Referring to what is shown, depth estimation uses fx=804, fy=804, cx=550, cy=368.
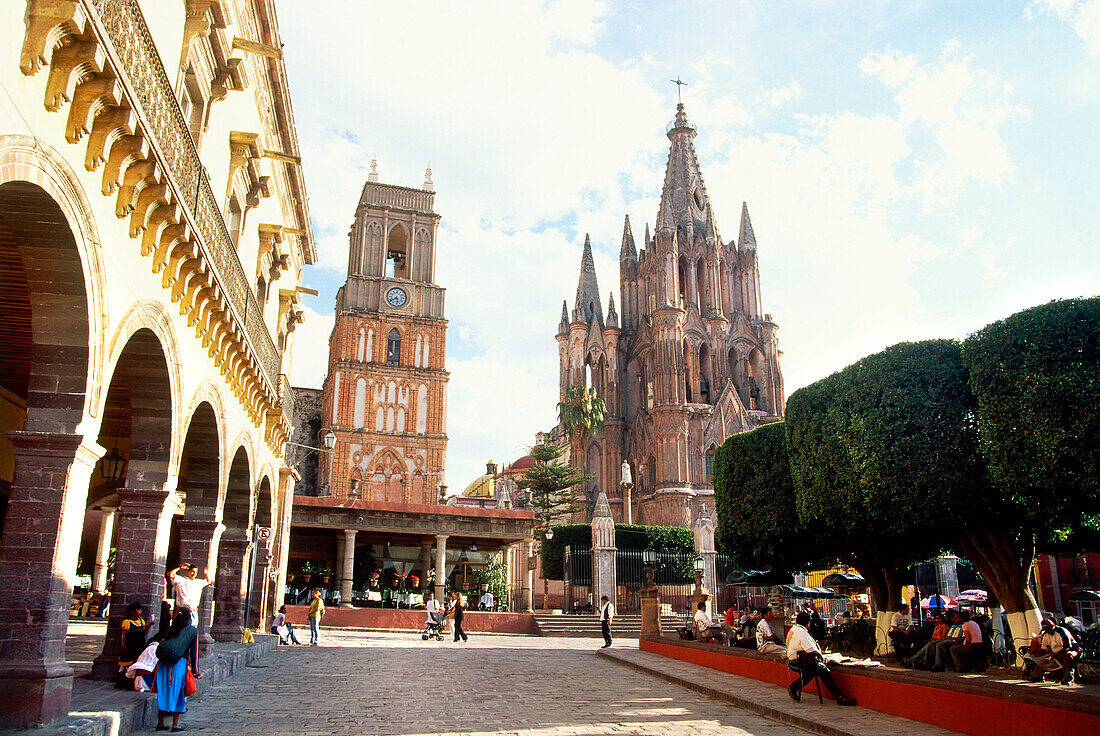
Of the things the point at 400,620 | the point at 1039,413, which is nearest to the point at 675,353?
the point at 400,620

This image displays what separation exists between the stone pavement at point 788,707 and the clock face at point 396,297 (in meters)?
37.9

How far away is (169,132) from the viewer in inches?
332

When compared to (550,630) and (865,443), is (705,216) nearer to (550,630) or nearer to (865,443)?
(550,630)

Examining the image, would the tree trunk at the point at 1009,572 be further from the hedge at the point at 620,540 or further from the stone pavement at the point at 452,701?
the hedge at the point at 620,540

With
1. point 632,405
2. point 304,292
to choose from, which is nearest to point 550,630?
point 304,292

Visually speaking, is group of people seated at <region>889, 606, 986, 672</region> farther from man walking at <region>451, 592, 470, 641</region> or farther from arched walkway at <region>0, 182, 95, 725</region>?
man walking at <region>451, 592, 470, 641</region>

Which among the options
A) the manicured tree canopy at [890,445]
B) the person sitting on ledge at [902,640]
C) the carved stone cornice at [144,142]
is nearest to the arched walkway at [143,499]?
the carved stone cornice at [144,142]

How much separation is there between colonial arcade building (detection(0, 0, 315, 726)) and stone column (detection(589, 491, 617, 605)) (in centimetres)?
1932

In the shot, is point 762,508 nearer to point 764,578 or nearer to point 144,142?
point 764,578

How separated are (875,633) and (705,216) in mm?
45572

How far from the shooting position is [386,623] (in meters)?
28.6

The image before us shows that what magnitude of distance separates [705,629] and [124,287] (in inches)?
566

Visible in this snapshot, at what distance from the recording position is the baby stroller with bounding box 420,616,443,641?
24250 millimetres

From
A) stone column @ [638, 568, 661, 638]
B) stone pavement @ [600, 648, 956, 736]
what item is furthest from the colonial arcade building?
stone column @ [638, 568, 661, 638]
